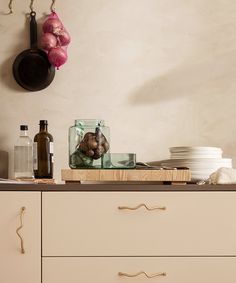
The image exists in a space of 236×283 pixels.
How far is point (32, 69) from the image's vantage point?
6.14 ft

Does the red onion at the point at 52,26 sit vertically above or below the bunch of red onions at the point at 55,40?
above

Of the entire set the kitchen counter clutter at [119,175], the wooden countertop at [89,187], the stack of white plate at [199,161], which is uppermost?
the stack of white plate at [199,161]

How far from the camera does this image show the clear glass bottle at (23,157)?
1738 mm

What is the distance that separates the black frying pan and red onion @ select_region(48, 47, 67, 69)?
0.04m

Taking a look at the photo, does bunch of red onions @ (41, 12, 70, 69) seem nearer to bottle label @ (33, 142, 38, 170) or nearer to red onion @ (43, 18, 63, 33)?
red onion @ (43, 18, 63, 33)

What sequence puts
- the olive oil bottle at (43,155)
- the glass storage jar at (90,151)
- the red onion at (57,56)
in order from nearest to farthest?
the glass storage jar at (90,151) < the olive oil bottle at (43,155) < the red onion at (57,56)

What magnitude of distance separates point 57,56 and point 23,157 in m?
0.44
